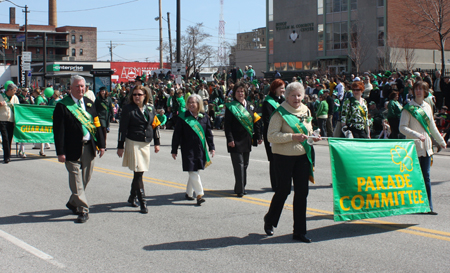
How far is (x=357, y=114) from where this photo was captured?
8789 mm

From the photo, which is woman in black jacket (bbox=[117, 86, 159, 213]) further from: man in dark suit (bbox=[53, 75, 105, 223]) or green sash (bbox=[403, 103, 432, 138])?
green sash (bbox=[403, 103, 432, 138])

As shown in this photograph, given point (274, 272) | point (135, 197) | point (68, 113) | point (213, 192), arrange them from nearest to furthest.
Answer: point (274, 272), point (68, 113), point (135, 197), point (213, 192)

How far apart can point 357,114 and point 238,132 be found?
6.89 feet

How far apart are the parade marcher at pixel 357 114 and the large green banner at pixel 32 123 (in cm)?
875

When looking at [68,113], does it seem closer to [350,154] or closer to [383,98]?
[350,154]

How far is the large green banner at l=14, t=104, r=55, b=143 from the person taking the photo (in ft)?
45.0

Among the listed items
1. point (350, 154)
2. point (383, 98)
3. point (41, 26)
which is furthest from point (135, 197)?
point (41, 26)

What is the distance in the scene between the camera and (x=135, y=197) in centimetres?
800

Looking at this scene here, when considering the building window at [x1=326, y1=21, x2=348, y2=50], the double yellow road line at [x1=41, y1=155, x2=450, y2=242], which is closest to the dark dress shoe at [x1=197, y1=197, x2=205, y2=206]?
the double yellow road line at [x1=41, y1=155, x2=450, y2=242]

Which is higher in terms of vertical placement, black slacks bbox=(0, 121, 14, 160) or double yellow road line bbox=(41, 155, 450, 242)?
black slacks bbox=(0, 121, 14, 160)

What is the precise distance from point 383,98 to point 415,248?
1556 centimetres

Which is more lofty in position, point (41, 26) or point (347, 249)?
point (41, 26)

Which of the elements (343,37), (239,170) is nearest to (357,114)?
(239,170)

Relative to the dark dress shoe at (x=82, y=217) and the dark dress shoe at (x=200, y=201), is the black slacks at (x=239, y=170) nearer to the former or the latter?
the dark dress shoe at (x=200, y=201)
